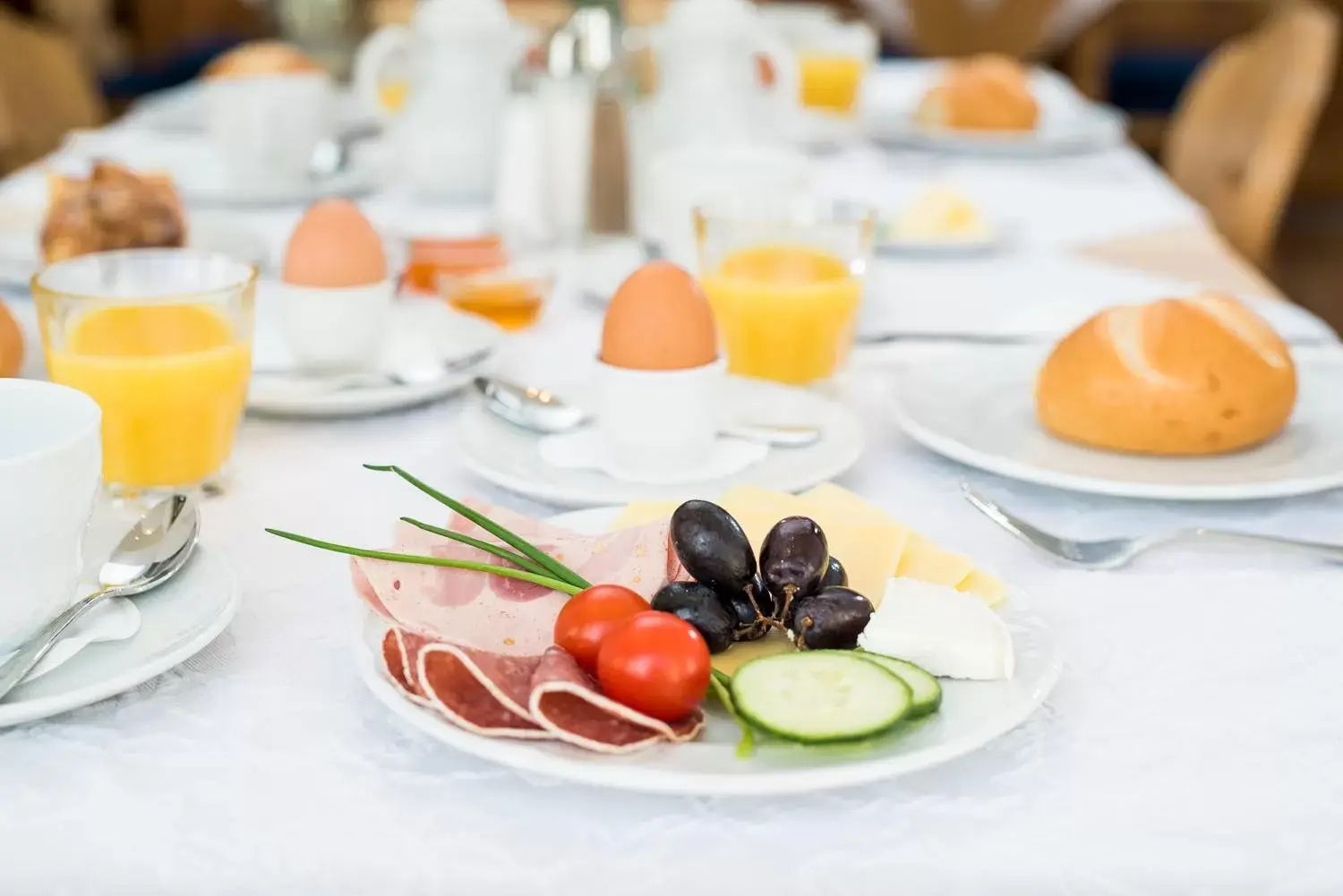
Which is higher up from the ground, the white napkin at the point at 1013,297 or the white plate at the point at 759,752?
the white plate at the point at 759,752

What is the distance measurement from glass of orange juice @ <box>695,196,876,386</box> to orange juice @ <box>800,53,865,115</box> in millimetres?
1078

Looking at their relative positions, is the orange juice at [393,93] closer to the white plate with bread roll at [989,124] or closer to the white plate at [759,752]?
the white plate with bread roll at [989,124]

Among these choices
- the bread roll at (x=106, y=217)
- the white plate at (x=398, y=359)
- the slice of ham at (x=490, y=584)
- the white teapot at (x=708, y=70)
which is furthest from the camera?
the white teapot at (x=708, y=70)

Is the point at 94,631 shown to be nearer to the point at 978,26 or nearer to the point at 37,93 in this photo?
the point at 37,93

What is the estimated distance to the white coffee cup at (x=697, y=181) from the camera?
4.31ft

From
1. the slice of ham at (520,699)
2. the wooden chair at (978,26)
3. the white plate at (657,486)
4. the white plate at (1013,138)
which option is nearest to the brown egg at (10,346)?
the white plate at (657,486)

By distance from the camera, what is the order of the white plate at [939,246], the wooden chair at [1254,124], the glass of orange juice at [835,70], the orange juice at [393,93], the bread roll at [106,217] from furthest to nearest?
the glass of orange juice at [835,70], the orange juice at [393,93], the wooden chair at [1254,124], the white plate at [939,246], the bread roll at [106,217]

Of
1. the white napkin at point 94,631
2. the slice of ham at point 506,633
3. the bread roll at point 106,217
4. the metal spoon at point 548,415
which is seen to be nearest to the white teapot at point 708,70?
the bread roll at point 106,217

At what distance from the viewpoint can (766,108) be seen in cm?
177

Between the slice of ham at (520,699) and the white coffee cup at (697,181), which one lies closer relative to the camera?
the slice of ham at (520,699)

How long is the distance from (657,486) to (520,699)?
1.03 ft

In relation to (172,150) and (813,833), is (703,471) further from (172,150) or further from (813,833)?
(172,150)

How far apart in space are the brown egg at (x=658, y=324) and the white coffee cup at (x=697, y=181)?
40 centimetres

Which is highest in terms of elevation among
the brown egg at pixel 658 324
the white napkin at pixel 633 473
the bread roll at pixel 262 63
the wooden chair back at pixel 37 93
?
the brown egg at pixel 658 324
